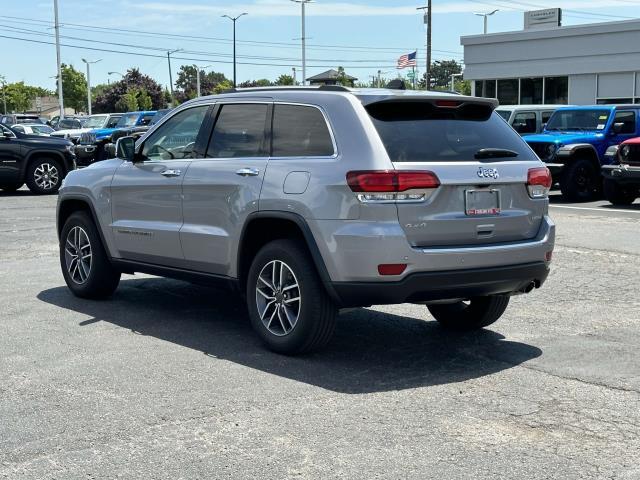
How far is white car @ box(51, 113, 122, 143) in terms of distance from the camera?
31639mm

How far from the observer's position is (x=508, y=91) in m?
42.4

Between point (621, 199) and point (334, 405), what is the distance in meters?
14.6

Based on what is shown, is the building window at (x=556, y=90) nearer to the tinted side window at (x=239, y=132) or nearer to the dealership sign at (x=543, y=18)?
the dealership sign at (x=543, y=18)


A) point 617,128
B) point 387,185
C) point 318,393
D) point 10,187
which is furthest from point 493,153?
point 10,187

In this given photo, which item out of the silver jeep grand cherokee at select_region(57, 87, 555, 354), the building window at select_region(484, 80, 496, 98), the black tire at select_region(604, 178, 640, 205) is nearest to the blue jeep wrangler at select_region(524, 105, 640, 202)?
the black tire at select_region(604, 178, 640, 205)

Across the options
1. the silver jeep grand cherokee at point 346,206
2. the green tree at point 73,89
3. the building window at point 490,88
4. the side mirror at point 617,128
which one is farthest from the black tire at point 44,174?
the green tree at point 73,89

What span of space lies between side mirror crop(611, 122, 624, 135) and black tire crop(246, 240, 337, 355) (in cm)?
1486

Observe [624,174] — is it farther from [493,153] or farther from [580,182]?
[493,153]

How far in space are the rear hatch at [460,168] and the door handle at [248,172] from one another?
92cm

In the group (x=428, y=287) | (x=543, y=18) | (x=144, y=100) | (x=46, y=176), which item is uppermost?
(x=543, y=18)

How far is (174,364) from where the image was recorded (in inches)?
238

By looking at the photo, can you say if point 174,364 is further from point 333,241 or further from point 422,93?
point 422,93

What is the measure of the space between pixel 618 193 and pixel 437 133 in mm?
13245

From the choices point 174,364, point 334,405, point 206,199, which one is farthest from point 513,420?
point 206,199
